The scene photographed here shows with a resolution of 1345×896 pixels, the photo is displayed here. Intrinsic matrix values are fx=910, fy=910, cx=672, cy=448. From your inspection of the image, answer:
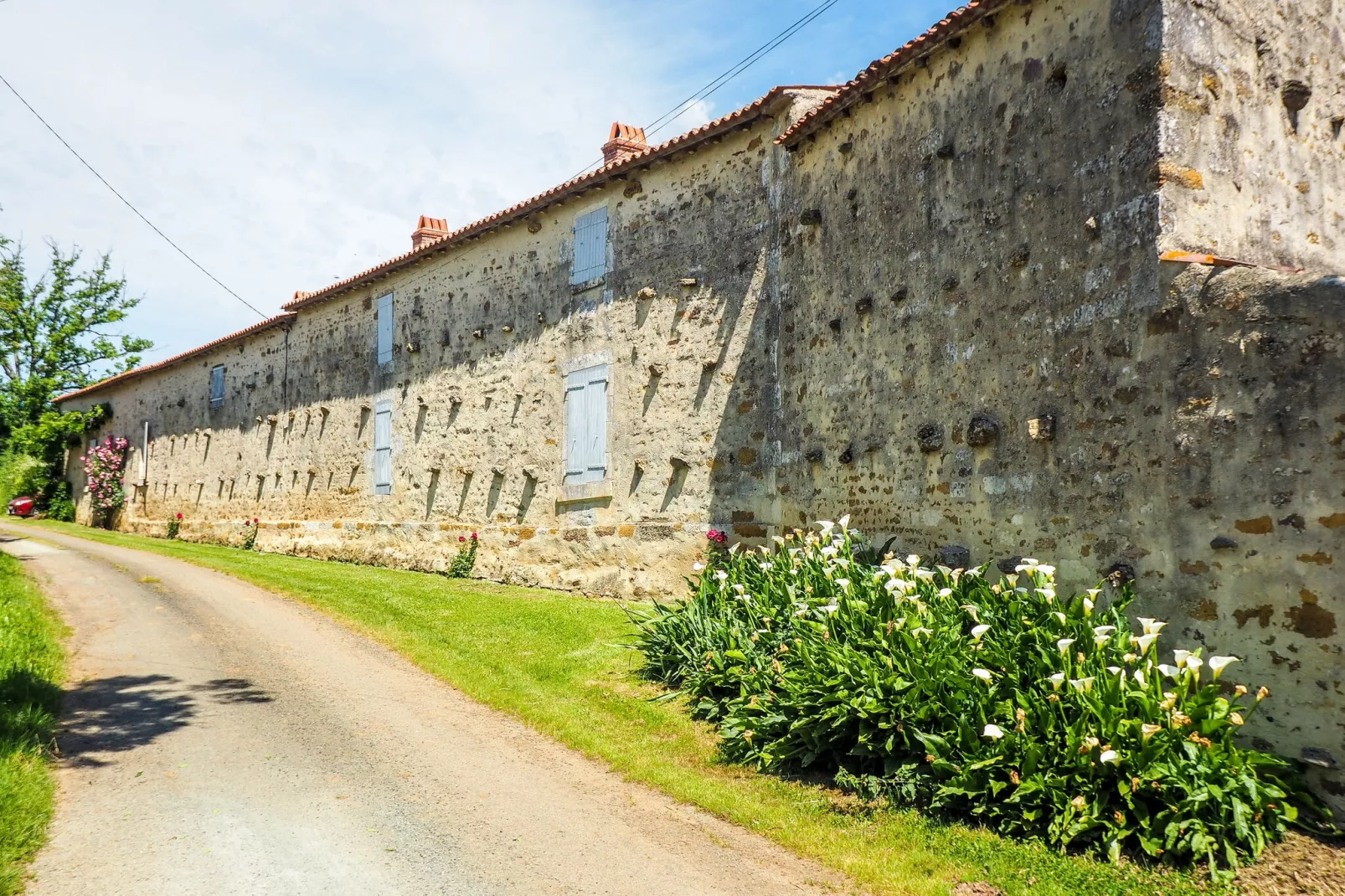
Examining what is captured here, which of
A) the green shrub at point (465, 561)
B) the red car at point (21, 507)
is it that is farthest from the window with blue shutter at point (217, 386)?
the green shrub at point (465, 561)

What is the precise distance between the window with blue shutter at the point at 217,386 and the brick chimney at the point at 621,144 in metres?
14.2

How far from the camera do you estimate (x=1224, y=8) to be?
20.8 feet

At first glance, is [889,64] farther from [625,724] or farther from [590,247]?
[625,724]

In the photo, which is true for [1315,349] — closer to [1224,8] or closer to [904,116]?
[1224,8]

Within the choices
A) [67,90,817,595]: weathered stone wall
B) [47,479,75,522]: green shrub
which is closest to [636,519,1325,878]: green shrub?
[67,90,817,595]: weathered stone wall

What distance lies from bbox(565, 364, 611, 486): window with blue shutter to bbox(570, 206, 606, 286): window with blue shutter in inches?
54.2

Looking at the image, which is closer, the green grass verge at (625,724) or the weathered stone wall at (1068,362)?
the green grass verge at (625,724)

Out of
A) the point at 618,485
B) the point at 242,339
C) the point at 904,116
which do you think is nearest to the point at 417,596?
the point at 618,485

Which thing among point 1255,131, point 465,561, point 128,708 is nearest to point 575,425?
point 465,561

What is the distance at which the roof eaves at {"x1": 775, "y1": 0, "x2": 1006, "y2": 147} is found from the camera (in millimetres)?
7410

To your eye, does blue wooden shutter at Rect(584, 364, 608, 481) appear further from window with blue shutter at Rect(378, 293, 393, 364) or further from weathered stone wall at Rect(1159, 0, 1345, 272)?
weathered stone wall at Rect(1159, 0, 1345, 272)

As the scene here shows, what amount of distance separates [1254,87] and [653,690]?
639 cm

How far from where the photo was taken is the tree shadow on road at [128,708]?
5754 mm

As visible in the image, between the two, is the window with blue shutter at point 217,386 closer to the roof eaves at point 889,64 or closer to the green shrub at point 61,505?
the green shrub at point 61,505
